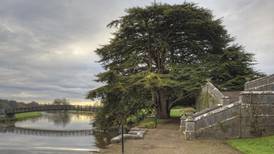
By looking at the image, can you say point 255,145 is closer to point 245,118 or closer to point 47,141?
point 245,118

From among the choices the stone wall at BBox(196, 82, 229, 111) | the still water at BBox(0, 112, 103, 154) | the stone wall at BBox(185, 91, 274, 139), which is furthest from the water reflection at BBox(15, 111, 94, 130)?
the stone wall at BBox(185, 91, 274, 139)

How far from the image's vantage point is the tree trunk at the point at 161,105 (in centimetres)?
3731

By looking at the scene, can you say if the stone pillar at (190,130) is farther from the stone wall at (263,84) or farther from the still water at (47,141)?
the stone wall at (263,84)

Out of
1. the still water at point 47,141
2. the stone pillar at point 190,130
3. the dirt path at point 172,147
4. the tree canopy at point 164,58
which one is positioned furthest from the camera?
the tree canopy at point 164,58

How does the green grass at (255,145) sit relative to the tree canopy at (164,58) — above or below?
below

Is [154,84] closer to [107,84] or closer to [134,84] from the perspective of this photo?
[134,84]

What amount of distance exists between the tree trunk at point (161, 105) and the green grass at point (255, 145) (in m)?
17.6

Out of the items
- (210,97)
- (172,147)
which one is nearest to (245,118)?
(172,147)

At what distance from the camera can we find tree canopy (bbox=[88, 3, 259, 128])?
109 ft

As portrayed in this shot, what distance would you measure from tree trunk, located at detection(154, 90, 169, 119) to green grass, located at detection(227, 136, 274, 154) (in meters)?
17.6

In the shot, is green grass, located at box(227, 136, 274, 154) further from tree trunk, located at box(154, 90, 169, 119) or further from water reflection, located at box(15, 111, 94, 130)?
water reflection, located at box(15, 111, 94, 130)

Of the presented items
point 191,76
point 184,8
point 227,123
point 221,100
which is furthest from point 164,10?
point 227,123

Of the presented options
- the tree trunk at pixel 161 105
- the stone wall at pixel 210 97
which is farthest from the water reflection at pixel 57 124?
the stone wall at pixel 210 97

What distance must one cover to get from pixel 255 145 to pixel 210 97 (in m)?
10.8
